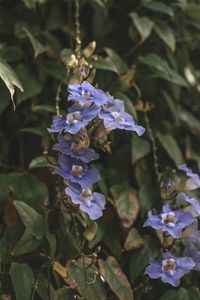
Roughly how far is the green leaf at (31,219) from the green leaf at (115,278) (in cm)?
15

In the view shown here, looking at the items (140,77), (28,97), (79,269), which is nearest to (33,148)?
(28,97)

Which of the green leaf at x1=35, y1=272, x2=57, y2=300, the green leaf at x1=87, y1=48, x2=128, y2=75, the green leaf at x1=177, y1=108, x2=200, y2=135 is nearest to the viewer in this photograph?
the green leaf at x1=35, y1=272, x2=57, y2=300

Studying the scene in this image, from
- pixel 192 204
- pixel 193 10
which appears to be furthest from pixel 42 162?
pixel 193 10

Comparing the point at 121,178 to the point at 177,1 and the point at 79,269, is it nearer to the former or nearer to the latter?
the point at 79,269

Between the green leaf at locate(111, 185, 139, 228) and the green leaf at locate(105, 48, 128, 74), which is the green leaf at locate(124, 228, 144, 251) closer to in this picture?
the green leaf at locate(111, 185, 139, 228)

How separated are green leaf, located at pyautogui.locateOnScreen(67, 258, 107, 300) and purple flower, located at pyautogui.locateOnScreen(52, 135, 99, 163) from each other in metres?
0.23

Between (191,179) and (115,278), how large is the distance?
282mm

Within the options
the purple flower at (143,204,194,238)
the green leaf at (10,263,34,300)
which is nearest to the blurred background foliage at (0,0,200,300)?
the green leaf at (10,263,34,300)

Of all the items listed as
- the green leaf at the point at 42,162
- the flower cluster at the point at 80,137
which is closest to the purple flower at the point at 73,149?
the flower cluster at the point at 80,137

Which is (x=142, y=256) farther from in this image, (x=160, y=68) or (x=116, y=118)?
(x=160, y=68)

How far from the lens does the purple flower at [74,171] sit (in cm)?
120

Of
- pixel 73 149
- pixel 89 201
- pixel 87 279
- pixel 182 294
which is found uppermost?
pixel 73 149

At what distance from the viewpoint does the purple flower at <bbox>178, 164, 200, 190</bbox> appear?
138cm

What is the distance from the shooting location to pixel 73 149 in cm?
121
